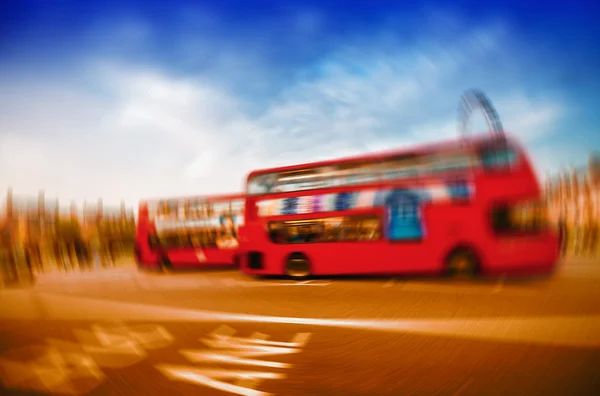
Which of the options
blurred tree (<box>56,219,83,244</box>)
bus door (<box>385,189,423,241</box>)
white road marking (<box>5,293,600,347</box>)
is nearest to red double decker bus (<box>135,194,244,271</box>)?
blurred tree (<box>56,219,83,244</box>)

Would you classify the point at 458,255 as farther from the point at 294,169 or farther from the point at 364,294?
the point at 294,169

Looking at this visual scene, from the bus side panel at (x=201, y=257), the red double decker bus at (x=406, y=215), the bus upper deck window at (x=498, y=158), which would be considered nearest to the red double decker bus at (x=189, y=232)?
the bus side panel at (x=201, y=257)

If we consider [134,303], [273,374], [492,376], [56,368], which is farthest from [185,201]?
[492,376]

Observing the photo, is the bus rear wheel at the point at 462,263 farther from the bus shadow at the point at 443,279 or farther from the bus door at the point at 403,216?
the bus door at the point at 403,216

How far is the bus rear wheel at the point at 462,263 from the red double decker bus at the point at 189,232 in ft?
13.0

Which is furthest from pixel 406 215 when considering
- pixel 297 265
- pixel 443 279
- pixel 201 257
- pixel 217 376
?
pixel 201 257

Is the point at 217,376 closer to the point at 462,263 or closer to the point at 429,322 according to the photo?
the point at 429,322

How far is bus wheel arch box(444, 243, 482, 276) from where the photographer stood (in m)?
4.90

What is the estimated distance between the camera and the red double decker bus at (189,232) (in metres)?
6.58

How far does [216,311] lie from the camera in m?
4.27

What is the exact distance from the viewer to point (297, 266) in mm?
5590

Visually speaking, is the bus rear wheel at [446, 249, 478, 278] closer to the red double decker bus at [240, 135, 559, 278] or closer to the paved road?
the red double decker bus at [240, 135, 559, 278]

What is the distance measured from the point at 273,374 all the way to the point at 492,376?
5.52 feet

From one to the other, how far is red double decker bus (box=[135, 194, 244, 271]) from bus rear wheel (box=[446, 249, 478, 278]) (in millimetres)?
3971
